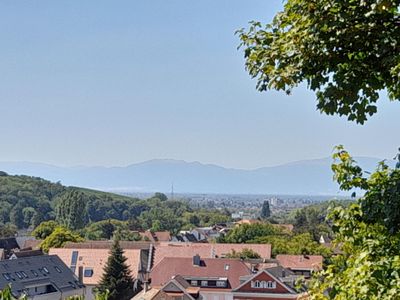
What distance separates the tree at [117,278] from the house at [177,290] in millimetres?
3011

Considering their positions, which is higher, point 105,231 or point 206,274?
point 206,274

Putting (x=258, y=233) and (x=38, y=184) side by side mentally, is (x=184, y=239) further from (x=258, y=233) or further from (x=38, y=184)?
(x=38, y=184)

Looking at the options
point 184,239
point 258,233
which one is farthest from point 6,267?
point 184,239

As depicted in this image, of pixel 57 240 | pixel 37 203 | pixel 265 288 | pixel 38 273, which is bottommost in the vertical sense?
pixel 265 288

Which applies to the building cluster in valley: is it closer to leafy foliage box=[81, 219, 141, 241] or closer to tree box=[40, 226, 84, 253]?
tree box=[40, 226, 84, 253]

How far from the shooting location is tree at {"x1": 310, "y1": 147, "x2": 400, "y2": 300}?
412 cm

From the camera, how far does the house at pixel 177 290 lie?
94.6 ft

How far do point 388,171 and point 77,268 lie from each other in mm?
38074

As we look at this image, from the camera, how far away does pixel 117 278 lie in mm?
35344

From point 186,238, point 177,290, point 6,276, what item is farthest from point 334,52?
point 186,238

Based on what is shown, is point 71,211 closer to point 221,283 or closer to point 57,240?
point 57,240

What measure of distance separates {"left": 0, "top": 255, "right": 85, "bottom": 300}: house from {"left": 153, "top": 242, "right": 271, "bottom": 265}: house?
8.74 meters

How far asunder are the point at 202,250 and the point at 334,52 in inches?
1808

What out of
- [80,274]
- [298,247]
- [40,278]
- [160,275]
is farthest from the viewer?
[298,247]
